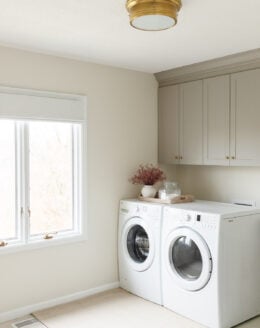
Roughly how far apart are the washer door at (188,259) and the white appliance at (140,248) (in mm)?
168

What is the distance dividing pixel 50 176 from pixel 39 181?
0.13 m

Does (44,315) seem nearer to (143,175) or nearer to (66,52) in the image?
(143,175)

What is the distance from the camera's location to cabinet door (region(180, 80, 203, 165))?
3803 mm

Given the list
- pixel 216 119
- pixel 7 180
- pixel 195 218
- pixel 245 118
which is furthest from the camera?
pixel 216 119

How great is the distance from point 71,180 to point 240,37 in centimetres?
197

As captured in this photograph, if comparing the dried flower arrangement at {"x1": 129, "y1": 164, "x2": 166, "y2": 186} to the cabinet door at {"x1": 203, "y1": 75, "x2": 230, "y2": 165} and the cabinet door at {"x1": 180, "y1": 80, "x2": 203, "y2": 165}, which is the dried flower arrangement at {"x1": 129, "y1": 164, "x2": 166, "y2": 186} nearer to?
the cabinet door at {"x1": 180, "y1": 80, "x2": 203, "y2": 165}

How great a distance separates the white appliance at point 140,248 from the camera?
3.49m

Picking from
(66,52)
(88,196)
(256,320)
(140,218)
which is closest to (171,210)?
(140,218)

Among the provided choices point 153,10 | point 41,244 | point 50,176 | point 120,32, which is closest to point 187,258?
point 41,244

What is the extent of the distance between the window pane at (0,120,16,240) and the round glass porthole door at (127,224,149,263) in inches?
45.7

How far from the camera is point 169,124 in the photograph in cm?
412

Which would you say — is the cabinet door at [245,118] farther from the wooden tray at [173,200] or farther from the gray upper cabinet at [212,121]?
the wooden tray at [173,200]

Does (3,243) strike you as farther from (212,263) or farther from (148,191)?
(212,263)

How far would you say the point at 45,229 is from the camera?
11.4 feet
